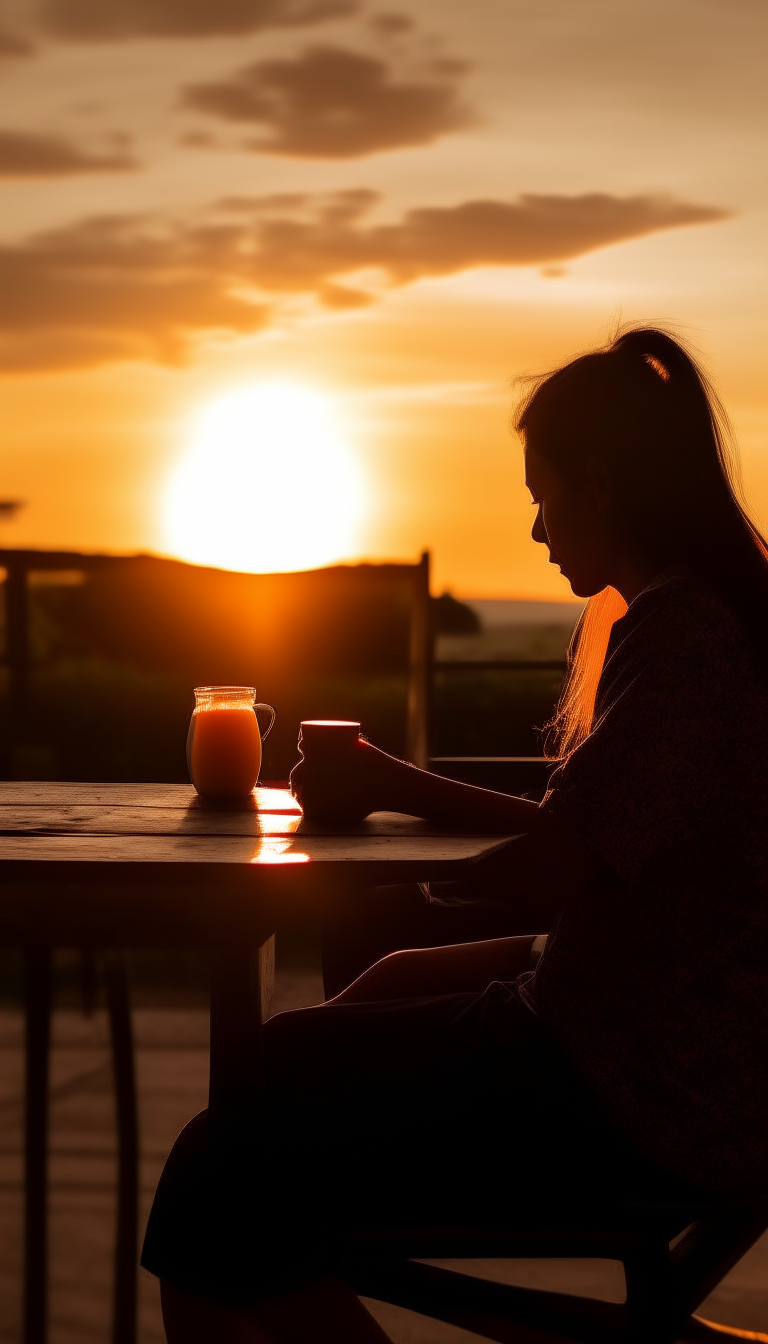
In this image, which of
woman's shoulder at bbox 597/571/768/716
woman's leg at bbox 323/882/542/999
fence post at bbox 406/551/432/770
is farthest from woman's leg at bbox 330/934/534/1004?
fence post at bbox 406/551/432/770

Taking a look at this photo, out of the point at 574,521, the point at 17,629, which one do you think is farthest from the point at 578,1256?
the point at 17,629

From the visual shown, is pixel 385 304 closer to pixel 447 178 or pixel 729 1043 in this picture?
pixel 447 178

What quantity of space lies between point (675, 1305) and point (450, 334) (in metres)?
3.31

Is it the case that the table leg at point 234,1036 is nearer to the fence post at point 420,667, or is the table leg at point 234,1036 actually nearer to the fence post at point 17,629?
the fence post at point 420,667

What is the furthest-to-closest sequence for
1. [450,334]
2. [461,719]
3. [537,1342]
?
[461,719] < [450,334] < [537,1342]

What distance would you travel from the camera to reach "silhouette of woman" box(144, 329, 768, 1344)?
935 mm

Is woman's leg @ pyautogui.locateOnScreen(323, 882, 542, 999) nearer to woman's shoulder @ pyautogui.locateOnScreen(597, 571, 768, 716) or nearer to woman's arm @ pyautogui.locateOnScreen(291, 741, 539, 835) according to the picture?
woman's arm @ pyautogui.locateOnScreen(291, 741, 539, 835)

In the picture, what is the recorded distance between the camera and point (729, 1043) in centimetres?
95

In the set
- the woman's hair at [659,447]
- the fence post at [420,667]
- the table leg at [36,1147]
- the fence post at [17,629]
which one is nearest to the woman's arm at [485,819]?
the woman's hair at [659,447]

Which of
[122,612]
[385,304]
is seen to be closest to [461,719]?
[122,612]

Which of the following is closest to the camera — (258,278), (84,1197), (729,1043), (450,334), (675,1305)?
(729,1043)

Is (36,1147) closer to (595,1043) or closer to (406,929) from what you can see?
(406,929)

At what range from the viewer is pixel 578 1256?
97 centimetres

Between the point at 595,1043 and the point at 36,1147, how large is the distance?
1.05 m
